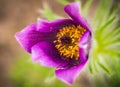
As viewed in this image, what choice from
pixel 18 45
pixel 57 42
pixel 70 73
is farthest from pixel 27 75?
pixel 70 73

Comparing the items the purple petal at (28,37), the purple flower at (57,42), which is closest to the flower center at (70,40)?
the purple flower at (57,42)

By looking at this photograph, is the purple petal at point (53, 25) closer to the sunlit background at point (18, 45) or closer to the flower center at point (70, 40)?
the flower center at point (70, 40)

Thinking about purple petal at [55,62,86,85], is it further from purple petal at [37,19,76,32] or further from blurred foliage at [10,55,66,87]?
blurred foliage at [10,55,66,87]

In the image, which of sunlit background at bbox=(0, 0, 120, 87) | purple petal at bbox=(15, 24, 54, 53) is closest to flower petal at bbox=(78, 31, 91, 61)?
purple petal at bbox=(15, 24, 54, 53)

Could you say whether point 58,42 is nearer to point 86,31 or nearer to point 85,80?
point 86,31

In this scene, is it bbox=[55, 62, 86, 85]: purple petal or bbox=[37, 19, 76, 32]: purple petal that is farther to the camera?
bbox=[37, 19, 76, 32]: purple petal

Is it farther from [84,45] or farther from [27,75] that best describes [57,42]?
[27,75]
